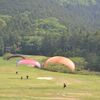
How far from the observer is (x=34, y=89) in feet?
144

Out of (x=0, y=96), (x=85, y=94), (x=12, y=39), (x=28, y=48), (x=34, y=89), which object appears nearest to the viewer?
(x=0, y=96)

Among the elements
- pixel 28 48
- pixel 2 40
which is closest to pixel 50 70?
pixel 28 48

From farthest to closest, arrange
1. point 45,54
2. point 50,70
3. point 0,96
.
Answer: point 45,54, point 50,70, point 0,96

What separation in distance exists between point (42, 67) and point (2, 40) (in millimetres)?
88806

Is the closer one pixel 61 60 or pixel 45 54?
pixel 61 60

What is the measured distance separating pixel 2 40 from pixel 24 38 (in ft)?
53.2

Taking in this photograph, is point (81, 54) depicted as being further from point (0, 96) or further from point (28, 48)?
point (0, 96)

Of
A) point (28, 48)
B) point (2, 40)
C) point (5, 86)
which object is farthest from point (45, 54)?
point (5, 86)

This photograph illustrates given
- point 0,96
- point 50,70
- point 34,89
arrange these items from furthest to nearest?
point 50,70 → point 34,89 → point 0,96

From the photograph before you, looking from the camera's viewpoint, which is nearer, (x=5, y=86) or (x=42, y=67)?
(x=5, y=86)

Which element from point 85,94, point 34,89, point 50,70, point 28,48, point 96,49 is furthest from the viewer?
point 28,48

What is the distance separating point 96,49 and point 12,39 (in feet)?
222

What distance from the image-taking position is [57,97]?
Answer: 1522 inches

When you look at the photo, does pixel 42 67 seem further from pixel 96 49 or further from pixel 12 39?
pixel 12 39
